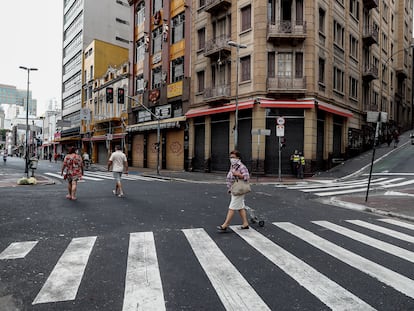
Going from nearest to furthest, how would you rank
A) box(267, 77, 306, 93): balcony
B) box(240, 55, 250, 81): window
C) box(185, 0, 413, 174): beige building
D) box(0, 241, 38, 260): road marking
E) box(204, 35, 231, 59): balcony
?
box(0, 241, 38, 260): road marking → box(267, 77, 306, 93): balcony → box(185, 0, 413, 174): beige building → box(240, 55, 250, 81): window → box(204, 35, 231, 59): balcony

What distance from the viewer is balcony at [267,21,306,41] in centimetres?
2209

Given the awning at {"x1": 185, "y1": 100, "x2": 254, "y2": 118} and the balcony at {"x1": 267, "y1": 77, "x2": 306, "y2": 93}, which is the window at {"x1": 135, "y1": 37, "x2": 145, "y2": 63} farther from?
the balcony at {"x1": 267, "y1": 77, "x2": 306, "y2": 93}

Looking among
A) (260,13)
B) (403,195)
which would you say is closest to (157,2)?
(260,13)

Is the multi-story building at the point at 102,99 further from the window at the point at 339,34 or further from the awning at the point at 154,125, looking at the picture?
the window at the point at 339,34

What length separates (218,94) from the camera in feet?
82.2

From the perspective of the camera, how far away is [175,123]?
29.4 m

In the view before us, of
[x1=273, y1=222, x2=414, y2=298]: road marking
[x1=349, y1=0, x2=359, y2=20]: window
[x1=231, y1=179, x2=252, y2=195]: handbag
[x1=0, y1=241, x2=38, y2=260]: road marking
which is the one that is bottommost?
[x1=0, y1=241, x2=38, y2=260]: road marking

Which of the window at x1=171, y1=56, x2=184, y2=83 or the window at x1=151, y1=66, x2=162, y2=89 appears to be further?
the window at x1=151, y1=66, x2=162, y2=89

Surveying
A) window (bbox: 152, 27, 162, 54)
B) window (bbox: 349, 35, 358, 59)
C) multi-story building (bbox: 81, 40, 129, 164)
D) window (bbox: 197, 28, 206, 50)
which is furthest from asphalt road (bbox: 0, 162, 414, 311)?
multi-story building (bbox: 81, 40, 129, 164)

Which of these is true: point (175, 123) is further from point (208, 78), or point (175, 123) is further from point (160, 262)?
point (160, 262)

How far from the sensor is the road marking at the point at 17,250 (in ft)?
16.4

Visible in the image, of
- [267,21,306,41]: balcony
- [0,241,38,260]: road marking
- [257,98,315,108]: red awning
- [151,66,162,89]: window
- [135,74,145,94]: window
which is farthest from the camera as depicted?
[135,74,145,94]: window

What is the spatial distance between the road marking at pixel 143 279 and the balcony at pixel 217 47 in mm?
21473

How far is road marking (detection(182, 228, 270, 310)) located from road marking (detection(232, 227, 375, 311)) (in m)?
Answer: 0.70
